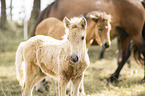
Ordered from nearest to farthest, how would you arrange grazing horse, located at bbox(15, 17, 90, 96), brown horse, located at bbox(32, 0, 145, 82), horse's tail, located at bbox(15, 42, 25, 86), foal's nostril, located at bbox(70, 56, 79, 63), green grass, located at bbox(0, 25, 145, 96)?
foal's nostril, located at bbox(70, 56, 79, 63), grazing horse, located at bbox(15, 17, 90, 96), horse's tail, located at bbox(15, 42, 25, 86), green grass, located at bbox(0, 25, 145, 96), brown horse, located at bbox(32, 0, 145, 82)

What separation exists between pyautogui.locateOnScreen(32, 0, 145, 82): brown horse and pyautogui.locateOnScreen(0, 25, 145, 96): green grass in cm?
48

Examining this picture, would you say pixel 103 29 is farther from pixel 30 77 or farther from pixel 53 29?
pixel 30 77

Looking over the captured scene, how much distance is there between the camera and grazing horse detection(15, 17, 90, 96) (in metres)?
2.20

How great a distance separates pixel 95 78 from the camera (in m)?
5.02

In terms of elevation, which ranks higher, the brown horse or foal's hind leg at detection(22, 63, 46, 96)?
the brown horse

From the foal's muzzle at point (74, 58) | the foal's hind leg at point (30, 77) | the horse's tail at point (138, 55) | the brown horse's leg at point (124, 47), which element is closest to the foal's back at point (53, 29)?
the foal's hind leg at point (30, 77)

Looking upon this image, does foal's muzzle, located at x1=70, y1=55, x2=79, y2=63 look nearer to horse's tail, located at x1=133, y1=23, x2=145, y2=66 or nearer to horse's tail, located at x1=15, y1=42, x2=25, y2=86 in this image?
horse's tail, located at x1=15, y1=42, x2=25, y2=86

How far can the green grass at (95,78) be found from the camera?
3627 mm

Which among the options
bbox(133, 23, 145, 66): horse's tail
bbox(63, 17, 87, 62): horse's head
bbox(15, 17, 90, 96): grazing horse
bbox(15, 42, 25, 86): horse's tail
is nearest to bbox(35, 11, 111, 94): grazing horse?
bbox(15, 42, 25, 86): horse's tail

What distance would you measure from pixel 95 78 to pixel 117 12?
2.03 metres

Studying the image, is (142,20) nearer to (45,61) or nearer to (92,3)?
(92,3)

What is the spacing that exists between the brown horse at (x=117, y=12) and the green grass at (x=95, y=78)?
0.48 m

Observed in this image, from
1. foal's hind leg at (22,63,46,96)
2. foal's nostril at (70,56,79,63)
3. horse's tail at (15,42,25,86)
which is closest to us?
foal's nostril at (70,56,79,63)

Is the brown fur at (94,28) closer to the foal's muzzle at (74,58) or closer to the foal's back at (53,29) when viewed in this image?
the foal's back at (53,29)
